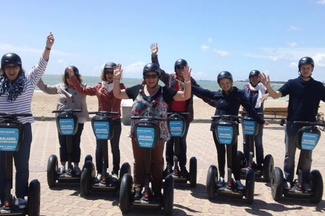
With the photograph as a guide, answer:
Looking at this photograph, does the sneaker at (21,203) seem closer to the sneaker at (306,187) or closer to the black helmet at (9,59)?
the black helmet at (9,59)

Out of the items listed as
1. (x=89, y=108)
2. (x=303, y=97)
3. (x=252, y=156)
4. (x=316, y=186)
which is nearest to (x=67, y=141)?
(x=252, y=156)

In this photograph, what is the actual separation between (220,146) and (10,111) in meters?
3.01

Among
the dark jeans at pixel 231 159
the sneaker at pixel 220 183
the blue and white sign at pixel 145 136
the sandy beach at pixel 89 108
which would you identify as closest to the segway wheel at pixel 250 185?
the dark jeans at pixel 231 159

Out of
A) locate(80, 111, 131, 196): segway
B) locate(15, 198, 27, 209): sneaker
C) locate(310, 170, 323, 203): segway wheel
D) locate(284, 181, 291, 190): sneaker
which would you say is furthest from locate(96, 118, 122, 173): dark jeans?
locate(310, 170, 323, 203): segway wheel

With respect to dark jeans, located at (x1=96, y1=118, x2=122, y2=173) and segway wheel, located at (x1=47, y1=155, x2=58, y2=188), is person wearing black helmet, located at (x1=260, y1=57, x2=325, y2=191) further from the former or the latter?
segway wheel, located at (x1=47, y1=155, x2=58, y2=188)

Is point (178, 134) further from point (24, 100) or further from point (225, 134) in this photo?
point (24, 100)

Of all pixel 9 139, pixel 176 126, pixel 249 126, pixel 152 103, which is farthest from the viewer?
pixel 249 126

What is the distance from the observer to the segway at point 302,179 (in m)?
4.63

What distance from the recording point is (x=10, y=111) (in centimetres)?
386

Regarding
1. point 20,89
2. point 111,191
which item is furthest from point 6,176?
point 111,191

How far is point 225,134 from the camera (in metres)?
4.56

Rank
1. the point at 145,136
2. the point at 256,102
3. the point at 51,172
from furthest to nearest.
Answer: the point at 256,102, the point at 51,172, the point at 145,136

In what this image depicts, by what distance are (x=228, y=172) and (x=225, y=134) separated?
2.25 ft

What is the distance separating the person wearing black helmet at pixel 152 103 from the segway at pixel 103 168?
57 centimetres
